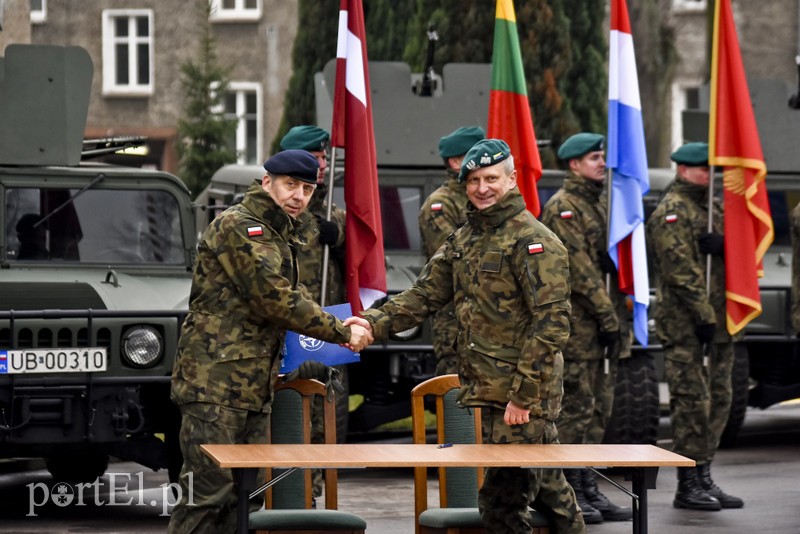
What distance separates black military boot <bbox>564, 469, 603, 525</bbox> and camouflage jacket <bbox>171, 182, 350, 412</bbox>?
2.59 metres

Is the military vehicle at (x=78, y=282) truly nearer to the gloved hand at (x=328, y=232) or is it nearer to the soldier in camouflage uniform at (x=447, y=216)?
the gloved hand at (x=328, y=232)

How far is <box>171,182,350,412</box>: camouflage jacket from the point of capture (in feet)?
22.9

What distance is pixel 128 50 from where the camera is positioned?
29.6 meters

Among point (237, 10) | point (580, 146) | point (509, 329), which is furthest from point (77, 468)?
point (237, 10)

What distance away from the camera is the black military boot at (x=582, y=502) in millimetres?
9227

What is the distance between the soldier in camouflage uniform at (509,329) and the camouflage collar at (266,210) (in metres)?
0.70

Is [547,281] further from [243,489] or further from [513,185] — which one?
[243,489]

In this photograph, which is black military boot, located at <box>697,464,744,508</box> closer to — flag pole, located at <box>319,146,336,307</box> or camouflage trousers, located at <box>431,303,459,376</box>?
camouflage trousers, located at <box>431,303,459,376</box>

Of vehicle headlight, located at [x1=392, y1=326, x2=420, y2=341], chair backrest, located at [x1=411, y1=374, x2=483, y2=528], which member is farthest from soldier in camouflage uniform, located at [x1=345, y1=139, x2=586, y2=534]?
vehicle headlight, located at [x1=392, y1=326, x2=420, y2=341]

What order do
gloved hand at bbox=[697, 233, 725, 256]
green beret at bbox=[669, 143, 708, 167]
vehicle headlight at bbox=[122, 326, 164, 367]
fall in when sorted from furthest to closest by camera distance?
1. green beret at bbox=[669, 143, 708, 167]
2. gloved hand at bbox=[697, 233, 725, 256]
3. vehicle headlight at bbox=[122, 326, 164, 367]

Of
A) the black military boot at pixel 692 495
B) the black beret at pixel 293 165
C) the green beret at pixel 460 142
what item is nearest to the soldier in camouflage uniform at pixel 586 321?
the black military boot at pixel 692 495

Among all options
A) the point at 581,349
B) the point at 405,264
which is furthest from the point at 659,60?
the point at 581,349

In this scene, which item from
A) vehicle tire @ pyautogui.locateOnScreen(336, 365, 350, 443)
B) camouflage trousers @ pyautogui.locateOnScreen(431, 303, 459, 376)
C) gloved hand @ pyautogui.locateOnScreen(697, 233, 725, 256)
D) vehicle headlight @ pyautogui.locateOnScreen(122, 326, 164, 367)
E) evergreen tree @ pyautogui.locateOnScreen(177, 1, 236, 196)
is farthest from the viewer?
evergreen tree @ pyautogui.locateOnScreen(177, 1, 236, 196)

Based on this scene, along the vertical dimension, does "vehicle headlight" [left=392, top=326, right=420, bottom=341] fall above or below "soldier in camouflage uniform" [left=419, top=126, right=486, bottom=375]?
below
